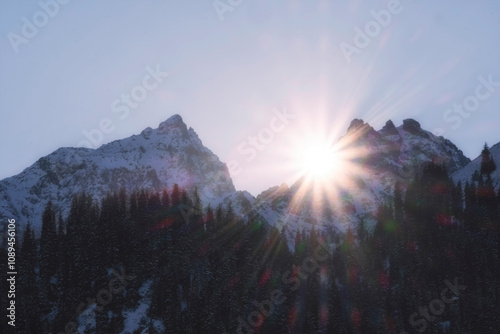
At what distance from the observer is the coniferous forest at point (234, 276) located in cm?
10962

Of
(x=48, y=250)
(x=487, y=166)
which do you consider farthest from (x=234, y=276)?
(x=487, y=166)

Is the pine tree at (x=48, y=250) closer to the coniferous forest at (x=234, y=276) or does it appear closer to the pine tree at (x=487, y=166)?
the coniferous forest at (x=234, y=276)

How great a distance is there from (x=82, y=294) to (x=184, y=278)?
20.0 m

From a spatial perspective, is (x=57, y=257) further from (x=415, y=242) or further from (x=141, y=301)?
(x=415, y=242)

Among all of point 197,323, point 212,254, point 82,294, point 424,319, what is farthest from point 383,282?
point 82,294

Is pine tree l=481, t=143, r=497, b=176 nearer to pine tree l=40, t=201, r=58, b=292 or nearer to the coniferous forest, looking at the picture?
the coniferous forest

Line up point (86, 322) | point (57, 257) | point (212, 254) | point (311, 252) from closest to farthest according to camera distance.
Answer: point (86, 322) → point (57, 257) → point (212, 254) → point (311, 252)

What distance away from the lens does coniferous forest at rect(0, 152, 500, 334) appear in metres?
110

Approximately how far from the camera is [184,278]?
120312 mm

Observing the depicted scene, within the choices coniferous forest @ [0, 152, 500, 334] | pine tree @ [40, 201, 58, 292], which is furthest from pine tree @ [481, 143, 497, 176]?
pine tree @ [40, 201, 58, 292]

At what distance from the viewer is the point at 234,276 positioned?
124625 millimetres

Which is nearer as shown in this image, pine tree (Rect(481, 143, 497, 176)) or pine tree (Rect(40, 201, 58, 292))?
pine tree (Rect(40, 201, 58, 292))

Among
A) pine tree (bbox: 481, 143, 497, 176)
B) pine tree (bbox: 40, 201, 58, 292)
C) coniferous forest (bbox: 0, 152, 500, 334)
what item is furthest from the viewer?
pine tree (bbox: 481, 143, 497, 176)

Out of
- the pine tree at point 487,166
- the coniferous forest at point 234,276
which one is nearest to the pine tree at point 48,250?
the coniferous forest at point 234,276
